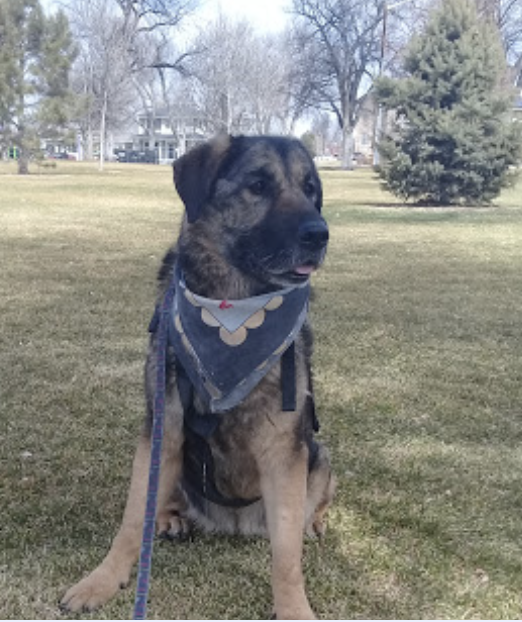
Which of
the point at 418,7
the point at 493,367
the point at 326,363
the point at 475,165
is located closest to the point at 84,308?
the point at 326,363

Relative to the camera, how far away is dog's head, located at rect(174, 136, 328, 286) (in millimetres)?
2773

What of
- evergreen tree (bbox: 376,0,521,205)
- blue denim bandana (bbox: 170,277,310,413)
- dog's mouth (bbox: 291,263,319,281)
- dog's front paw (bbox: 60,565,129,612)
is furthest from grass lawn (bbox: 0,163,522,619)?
evergreen tree (bbox: 376,0,521,205)

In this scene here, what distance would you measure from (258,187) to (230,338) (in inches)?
24.5

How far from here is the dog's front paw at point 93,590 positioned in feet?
9.18

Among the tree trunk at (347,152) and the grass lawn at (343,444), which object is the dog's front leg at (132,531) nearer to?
the grass lawn at (343,444)

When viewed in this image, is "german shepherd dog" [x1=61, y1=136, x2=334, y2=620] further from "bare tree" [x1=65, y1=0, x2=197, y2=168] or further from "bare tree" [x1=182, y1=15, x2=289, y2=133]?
"bare tree" [x1=182, y1=15, x2=289, y2=133]

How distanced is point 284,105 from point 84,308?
2506 inches

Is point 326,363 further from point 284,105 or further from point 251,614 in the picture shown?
point 284,105

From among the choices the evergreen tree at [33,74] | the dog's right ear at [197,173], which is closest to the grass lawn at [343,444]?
the dog's right ear at [197,173]

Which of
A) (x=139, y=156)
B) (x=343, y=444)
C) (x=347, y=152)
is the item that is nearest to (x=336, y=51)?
(x=347, y=152)

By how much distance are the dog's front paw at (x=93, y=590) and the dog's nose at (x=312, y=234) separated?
1497mm

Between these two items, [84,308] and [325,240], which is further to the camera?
[84,308]

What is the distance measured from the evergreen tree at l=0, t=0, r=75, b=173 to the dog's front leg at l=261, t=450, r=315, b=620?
123ft

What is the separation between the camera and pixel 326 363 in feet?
20.3
